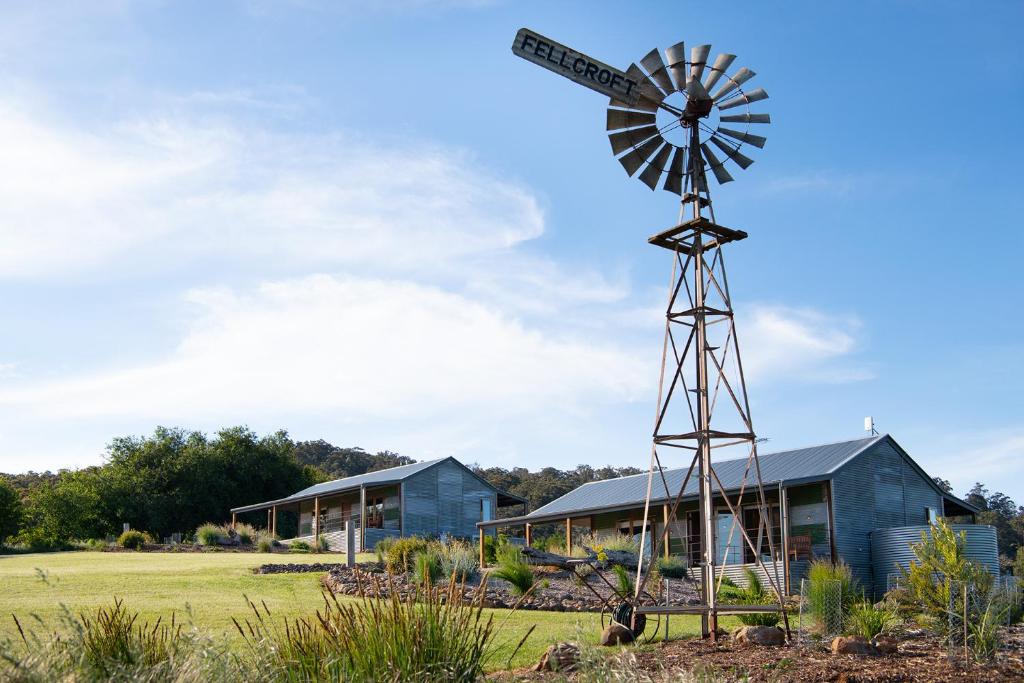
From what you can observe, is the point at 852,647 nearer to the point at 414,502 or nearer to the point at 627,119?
the point at 627,119

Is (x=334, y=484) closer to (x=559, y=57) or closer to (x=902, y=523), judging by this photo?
(x=902, y=523)

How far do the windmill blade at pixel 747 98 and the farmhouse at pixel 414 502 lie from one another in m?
22.9

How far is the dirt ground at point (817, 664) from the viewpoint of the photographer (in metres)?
7.13

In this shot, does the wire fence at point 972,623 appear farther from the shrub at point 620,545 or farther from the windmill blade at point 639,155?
the shrub at point 620,545

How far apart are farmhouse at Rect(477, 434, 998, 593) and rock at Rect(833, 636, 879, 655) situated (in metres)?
12.5

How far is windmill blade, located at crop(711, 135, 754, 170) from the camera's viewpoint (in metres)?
11.5

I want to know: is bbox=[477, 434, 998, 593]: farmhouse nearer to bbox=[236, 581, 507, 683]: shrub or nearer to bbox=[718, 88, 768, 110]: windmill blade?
bbox=[718, 88, 768, 110]: windmill blade

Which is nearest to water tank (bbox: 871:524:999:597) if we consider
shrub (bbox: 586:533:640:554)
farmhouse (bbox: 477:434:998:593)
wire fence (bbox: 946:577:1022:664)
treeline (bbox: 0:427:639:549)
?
A: farmhouse (bbox: 477:434:998:593)

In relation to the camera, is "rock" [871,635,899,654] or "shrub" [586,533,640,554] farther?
"shrub" [586,533,640,554]

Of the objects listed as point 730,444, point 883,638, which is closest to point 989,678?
point 883,638

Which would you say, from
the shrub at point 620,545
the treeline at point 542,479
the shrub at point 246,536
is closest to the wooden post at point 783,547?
the shrub at point 620,545

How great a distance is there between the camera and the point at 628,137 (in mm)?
11383

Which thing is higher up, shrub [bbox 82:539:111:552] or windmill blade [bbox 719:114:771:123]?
windmill blade [bbox 719:114:771:123]

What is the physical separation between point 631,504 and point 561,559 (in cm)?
675
